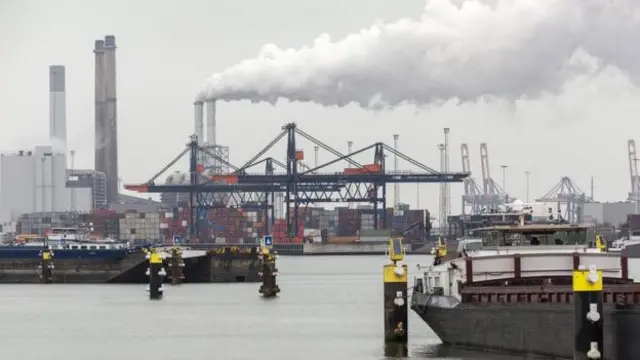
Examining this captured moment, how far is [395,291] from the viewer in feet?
168

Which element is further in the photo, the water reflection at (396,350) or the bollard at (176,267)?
the bollard at (176,267)

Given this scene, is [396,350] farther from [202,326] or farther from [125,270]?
[125,270]

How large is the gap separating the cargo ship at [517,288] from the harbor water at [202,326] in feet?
2.65

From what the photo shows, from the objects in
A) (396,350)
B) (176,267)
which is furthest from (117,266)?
(396,350)

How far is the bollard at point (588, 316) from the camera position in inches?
1446

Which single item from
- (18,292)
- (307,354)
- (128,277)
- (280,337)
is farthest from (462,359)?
(128,277)

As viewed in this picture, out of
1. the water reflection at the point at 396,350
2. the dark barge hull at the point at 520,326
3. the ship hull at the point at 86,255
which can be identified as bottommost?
the water reflection at the point at 396,350

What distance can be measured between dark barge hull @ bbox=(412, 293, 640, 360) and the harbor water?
22.6 inches

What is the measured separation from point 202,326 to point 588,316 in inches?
1363

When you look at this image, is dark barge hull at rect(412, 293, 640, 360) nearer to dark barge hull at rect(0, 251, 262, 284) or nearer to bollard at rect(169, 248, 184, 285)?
bollard at rect(169, 248, 184, 285)

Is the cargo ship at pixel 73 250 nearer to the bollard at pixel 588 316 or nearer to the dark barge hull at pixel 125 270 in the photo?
the dark barge hull at pixel 125 270

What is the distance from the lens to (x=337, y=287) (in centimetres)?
11669

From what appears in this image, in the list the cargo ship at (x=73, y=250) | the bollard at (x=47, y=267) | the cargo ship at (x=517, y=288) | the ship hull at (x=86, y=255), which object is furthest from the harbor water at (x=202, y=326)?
the cargo ship at (x=73, y=250)

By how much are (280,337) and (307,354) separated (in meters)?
8.01
